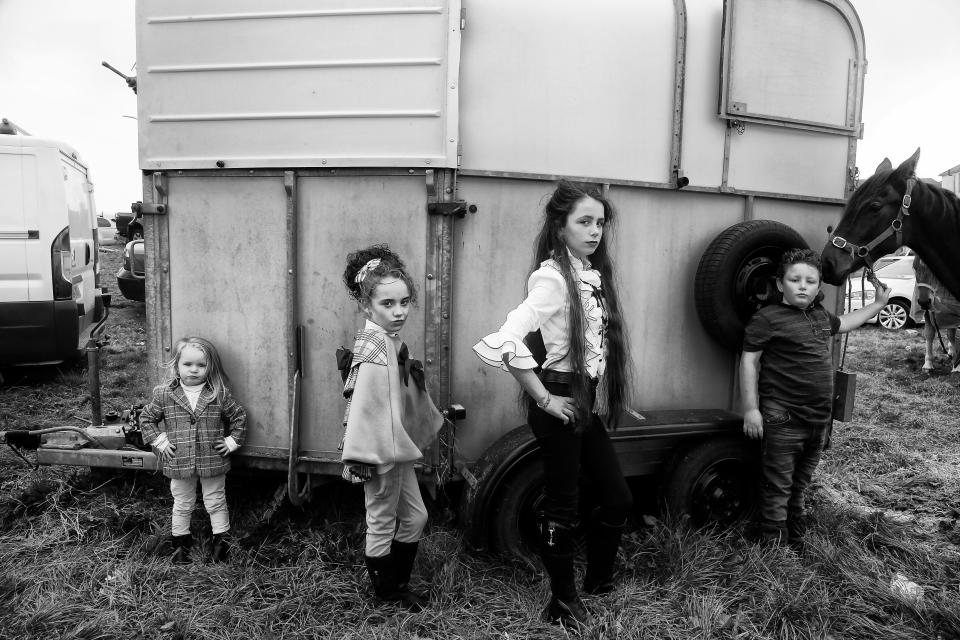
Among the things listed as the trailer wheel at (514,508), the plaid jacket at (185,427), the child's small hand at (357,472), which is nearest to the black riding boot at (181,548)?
the plaid jacket at (185,427)

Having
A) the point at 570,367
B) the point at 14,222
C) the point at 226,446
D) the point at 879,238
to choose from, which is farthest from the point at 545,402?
the point at 14,222

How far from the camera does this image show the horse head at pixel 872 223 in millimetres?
3350

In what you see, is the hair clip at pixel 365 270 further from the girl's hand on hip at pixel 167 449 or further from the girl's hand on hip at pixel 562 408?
the girl's hand on hip at pixel 167 449

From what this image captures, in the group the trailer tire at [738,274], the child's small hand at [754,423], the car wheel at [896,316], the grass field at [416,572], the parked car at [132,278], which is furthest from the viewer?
the car wheel at [896,316]

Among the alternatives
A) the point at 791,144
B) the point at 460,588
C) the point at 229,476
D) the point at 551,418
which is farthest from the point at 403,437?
the point at 791,144

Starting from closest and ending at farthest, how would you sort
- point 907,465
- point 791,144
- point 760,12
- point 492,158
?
1. point 492,158
2. point 760,12
3. point 791,144
4. point 907,465

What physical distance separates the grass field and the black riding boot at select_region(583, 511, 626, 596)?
0.07 metres

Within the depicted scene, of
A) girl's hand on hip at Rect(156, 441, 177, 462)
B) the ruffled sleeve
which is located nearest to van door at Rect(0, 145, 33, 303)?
girl's hand on hip at Rect(156, 441, 177, 462)

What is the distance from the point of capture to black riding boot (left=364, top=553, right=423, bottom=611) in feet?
9.21

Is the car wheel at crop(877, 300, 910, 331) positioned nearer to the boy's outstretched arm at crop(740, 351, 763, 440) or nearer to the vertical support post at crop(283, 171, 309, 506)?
the boy's outstretched arm at crop(740, 351, 763, 440)

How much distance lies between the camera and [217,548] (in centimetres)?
329

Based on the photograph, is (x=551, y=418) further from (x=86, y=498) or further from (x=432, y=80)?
(x=86, y=498)

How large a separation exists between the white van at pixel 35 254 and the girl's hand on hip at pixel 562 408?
5.87m

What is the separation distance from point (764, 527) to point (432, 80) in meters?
2.89
